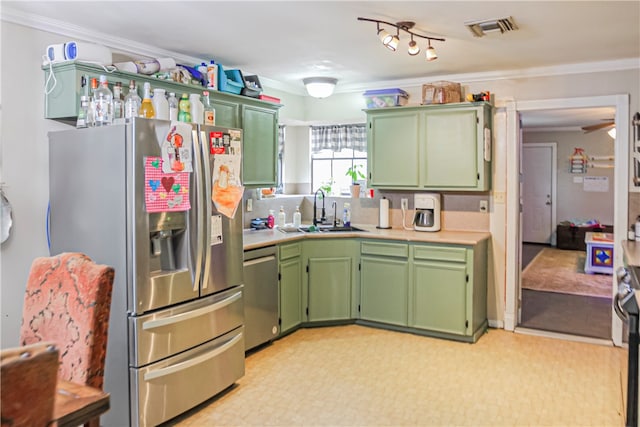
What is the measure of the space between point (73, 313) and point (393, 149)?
351 centimetres

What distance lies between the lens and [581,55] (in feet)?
13.1

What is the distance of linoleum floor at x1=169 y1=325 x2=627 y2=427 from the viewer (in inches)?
116

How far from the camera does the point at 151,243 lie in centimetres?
274

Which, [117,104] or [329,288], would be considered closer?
[117,104]

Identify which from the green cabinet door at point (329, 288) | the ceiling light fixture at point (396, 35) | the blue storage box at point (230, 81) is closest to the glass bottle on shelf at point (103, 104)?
the blue storage box at point (230, 81)

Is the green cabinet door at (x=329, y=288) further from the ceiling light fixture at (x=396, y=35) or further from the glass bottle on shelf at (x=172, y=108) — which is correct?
the ceiling light fixture at (x=396, y=35)

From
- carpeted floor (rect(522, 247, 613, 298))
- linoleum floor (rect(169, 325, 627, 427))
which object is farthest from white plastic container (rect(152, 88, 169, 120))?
carpeted floor (rect(522, 247, 613, 298))

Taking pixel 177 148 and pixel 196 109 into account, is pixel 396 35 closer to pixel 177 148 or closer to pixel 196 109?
pixel 196 109

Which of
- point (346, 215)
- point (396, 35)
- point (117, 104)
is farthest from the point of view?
point (346, 215)

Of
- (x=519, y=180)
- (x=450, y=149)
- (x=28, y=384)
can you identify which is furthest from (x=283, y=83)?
(x=28, y=384)

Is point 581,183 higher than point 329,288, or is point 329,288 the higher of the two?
point 581,183

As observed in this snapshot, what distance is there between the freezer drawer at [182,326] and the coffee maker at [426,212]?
213 centimetres

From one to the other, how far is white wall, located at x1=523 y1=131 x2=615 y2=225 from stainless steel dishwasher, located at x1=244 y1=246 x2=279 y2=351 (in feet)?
24.9

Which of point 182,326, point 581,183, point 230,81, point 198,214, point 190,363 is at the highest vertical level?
point 230,81
